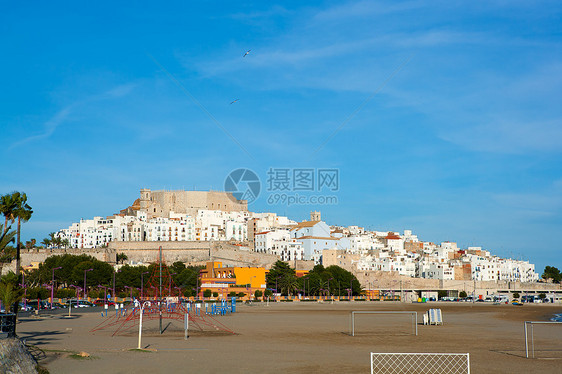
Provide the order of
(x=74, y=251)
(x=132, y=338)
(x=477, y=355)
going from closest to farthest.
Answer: (x=477, y=355), (x=132, y=338), (x=74, y=251)

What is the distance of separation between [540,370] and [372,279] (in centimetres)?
13801

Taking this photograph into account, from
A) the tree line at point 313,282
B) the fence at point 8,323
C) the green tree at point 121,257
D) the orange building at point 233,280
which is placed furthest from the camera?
the green tree at point 121,257

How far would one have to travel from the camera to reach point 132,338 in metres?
26.3

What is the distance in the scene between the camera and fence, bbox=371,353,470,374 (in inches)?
651

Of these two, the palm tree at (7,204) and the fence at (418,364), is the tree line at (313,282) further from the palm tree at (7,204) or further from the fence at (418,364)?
the fence at (418,364)

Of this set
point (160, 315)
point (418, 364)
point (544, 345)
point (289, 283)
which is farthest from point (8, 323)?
point (289, 283)

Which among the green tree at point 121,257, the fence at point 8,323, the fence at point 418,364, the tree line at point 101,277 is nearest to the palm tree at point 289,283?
the tree line at point 101,277

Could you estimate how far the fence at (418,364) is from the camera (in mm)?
16547

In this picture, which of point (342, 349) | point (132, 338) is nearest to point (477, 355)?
point (342, 349)

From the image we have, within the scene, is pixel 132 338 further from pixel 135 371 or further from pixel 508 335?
pixel 508 335

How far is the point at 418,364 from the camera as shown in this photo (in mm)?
18062

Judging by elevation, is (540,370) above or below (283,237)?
below

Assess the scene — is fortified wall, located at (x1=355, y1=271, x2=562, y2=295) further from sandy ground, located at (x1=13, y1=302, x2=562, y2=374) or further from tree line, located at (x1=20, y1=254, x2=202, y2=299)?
sandy ground, located at (x1=13, y1=302, x2=562, y2=374)

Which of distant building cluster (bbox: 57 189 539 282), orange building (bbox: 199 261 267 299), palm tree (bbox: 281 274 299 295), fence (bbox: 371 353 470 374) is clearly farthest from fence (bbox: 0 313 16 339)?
distant building cluster (bbox: 57 189 539 282)
